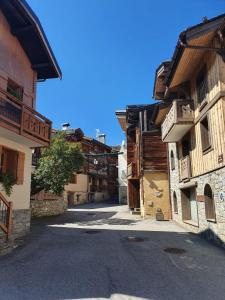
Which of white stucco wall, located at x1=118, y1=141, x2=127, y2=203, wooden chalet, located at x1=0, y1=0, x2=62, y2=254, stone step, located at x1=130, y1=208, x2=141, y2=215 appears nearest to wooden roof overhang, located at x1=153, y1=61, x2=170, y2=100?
wooden chalet, located at x1=0, y1=0, x2=62, y2=254

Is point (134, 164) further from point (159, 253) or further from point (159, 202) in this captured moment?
point (159, 253)

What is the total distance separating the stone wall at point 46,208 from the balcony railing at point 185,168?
1197 centimetres

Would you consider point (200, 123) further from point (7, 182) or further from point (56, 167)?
point (56, 167)

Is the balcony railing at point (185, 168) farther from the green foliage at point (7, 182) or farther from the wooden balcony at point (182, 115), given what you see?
the green foliage at point (7, 182)

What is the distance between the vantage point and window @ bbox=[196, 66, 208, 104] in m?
11.3

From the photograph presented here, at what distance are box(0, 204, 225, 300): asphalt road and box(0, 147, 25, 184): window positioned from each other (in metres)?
2.87

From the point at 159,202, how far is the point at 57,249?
11.1 metres

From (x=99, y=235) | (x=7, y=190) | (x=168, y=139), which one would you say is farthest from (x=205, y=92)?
(x=7, y=190)

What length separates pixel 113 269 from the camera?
712 cm

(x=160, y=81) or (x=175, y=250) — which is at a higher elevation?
(x=160, y=81)

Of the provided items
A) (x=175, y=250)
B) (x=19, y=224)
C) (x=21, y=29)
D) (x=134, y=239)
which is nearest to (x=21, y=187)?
(x=19, y=224)

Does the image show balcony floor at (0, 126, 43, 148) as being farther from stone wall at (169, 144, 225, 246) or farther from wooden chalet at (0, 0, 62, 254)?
stone wall at (169, 144, 225, 246)

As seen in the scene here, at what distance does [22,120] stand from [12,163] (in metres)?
2.39

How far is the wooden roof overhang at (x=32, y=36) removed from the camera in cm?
1138
